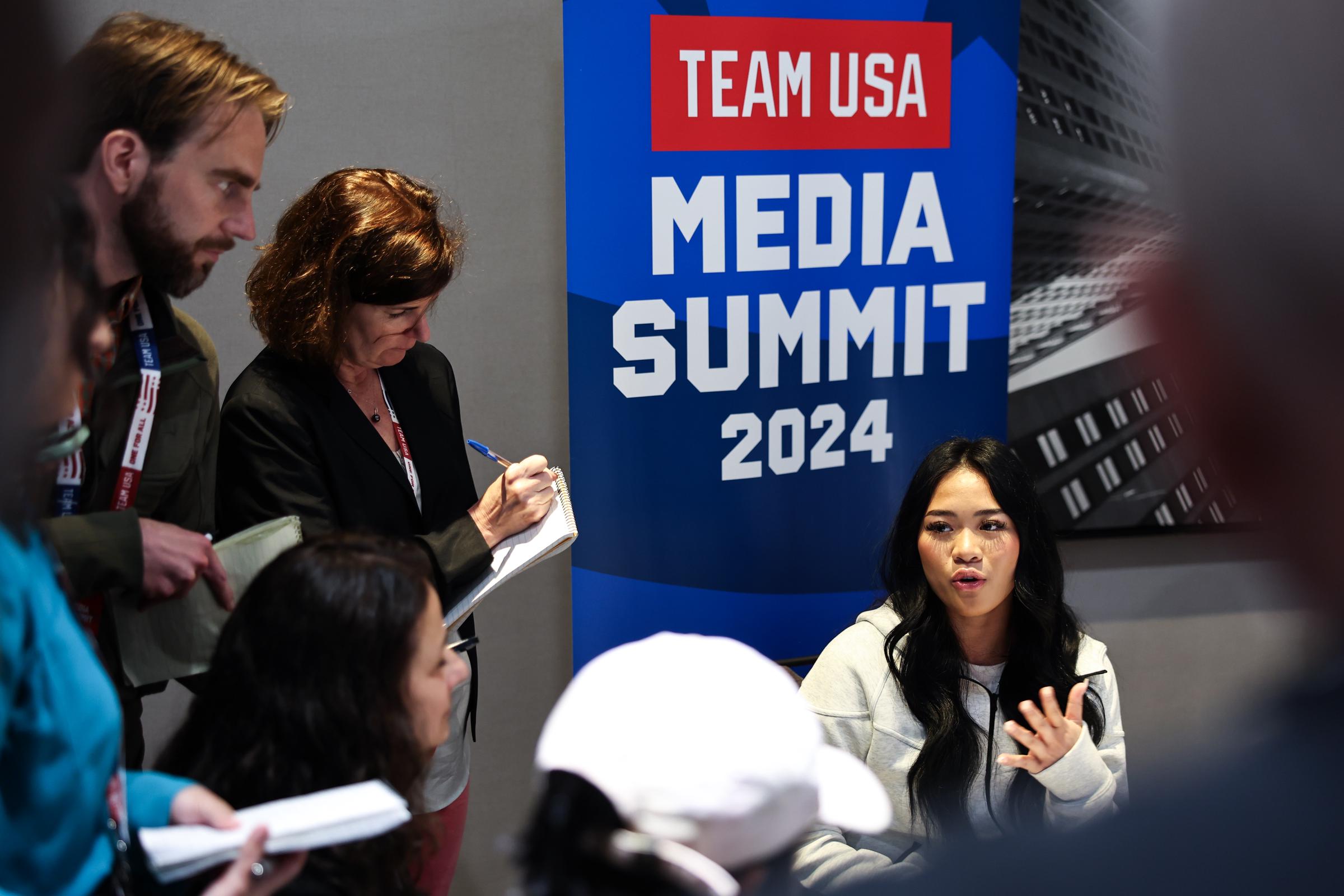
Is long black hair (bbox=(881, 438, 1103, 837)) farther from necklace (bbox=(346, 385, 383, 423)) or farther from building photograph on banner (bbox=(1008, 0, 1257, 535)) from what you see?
necklace (bbox=(346, 385, 383, 423))

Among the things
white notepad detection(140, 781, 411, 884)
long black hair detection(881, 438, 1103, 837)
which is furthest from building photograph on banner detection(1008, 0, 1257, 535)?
white notepad detection(140, 781, 411, 884)

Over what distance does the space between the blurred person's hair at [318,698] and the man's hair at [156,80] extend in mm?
531

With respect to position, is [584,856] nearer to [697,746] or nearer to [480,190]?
[697,746]

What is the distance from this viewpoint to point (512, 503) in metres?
2.08

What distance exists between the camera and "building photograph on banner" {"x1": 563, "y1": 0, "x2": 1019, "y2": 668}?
261 cm

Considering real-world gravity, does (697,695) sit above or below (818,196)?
below

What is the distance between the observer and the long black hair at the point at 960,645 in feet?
7.13

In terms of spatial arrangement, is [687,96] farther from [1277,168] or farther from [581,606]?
[1277,168]

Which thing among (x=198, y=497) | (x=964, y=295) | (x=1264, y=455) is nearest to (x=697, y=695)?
(x=1264, y=455)

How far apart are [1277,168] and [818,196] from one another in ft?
8.09

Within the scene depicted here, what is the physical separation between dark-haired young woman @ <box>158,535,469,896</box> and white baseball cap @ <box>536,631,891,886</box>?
438 mm

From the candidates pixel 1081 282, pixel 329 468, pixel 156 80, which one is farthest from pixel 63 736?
pixel 1081 282

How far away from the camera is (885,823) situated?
3.52 feet

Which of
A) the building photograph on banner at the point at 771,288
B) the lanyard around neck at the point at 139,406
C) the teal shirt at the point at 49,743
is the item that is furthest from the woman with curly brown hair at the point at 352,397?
the teal shirt at the point at 49,743
